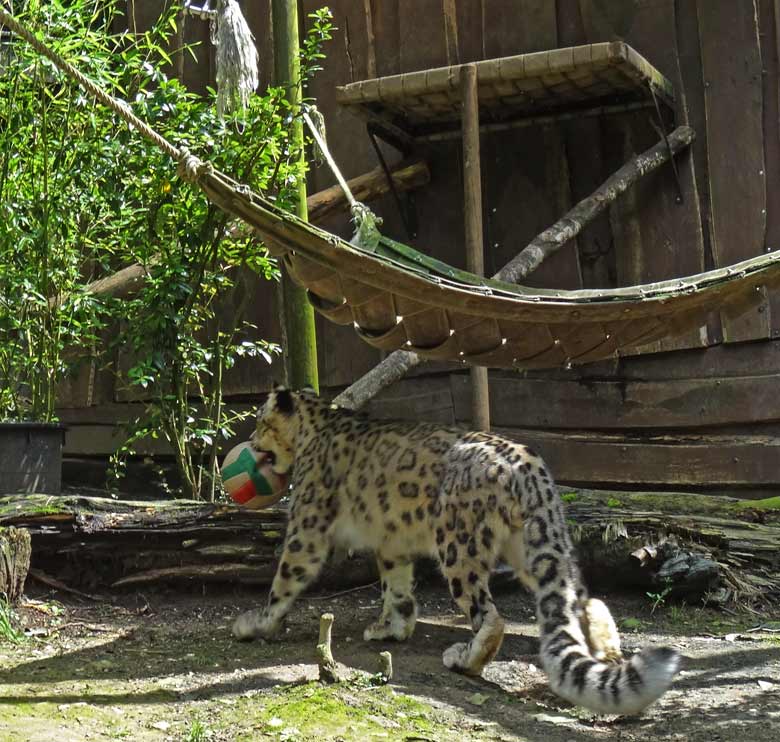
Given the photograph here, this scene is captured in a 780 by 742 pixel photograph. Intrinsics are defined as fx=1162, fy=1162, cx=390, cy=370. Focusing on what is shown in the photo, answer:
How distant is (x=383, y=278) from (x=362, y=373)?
3924 millimetres

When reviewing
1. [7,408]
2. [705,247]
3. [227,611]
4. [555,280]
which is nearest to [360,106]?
[555,280]

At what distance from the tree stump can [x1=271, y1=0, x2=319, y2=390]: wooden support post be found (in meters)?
1.77

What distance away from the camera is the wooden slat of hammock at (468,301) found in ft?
15.9

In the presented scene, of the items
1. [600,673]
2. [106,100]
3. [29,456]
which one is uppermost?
[106,100]

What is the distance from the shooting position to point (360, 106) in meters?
7.95

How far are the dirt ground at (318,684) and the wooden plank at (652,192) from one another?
278 centimetres

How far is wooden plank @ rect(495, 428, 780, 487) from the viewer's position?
298 inches

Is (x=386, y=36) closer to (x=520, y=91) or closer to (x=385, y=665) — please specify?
(x=520, y=91)

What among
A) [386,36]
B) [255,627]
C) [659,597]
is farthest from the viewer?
[386,36]

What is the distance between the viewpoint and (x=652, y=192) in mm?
7984

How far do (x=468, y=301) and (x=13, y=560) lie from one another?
8.17 feet

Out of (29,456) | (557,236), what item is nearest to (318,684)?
(29,456)

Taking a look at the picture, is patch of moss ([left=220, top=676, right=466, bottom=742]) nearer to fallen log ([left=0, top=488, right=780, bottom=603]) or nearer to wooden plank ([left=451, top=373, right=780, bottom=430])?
fallen log ([left=0, top=488, right=780, bottom=603])

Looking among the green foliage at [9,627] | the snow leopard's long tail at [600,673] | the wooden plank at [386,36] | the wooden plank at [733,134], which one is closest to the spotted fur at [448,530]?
the snow leopard's long tail at [600,673]
